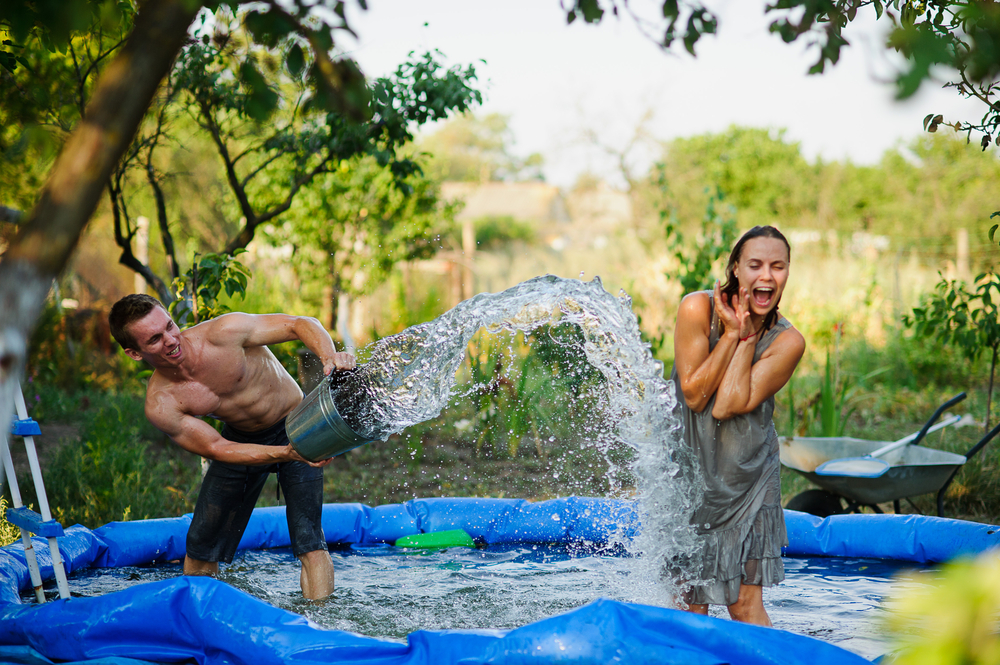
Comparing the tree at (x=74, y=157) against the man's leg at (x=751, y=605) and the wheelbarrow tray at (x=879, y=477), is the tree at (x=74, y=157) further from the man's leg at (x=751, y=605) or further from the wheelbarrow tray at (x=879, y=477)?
the wheelbarrow tray at (x=879, y=477)

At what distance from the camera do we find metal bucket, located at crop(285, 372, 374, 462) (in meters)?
2.84

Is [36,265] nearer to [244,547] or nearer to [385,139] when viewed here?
[244,547]

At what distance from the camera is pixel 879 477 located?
4.08 meters

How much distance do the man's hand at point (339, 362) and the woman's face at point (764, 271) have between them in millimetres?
1395

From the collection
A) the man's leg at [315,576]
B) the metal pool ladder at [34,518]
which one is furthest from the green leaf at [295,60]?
the man's leg at [315,576]

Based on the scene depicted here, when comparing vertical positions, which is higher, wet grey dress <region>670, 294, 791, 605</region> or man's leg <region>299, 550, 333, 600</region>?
wet grey dress <region>670, 294, 791, 605</region>

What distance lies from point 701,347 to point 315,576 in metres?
1.95

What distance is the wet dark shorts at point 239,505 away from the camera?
351 cm

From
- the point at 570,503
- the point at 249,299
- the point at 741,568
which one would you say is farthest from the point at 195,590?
the point at 249,299

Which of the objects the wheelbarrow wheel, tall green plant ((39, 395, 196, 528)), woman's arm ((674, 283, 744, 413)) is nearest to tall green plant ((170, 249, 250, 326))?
tall green plant ((39, 395, 196, 528))

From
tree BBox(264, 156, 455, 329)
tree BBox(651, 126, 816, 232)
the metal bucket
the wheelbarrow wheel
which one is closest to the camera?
the metal bucket

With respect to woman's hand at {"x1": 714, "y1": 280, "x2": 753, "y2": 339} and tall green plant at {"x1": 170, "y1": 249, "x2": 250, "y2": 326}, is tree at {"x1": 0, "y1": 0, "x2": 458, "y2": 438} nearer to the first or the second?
woman's hand at {"x1": 714, "y1": 280, "x2": 753, "y2": 339}

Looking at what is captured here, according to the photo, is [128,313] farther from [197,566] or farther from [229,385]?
[197,566]

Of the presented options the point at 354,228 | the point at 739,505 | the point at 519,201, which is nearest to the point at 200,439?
the point at 739,505
